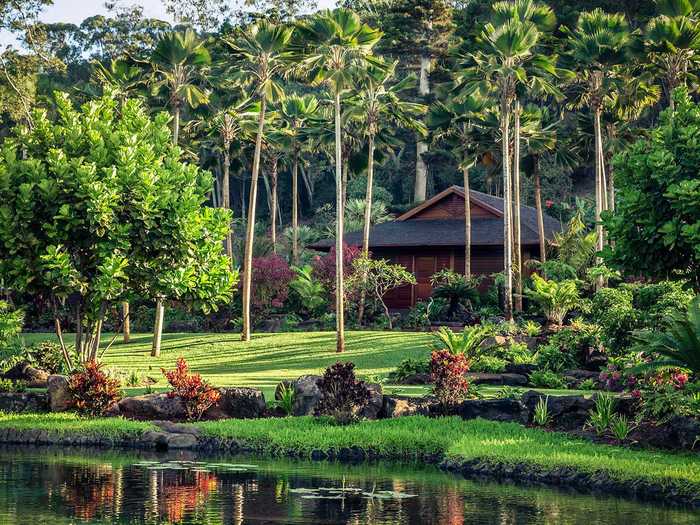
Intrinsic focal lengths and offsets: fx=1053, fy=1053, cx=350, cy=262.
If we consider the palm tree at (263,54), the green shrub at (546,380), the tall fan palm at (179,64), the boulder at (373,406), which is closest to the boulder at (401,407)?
the boulder at (373,406)

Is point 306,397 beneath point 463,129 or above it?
beneath

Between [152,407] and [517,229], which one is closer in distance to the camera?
[152,407]

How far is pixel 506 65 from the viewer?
4028 cm

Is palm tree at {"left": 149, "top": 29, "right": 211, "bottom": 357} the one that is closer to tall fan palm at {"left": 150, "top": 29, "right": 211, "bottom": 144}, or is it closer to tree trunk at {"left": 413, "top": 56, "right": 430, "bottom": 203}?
tall fan palm at {"left": 150, "top": 29, "right": 211, "bottom": 144}

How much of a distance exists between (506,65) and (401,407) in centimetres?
2175

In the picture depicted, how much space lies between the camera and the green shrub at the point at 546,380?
27.2 meters

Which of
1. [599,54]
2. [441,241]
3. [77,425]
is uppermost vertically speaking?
[599,54]

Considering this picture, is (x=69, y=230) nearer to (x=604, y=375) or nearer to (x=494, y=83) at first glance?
(x=604, y=375)

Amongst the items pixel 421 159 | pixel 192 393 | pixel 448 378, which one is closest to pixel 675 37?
pixel 448 378

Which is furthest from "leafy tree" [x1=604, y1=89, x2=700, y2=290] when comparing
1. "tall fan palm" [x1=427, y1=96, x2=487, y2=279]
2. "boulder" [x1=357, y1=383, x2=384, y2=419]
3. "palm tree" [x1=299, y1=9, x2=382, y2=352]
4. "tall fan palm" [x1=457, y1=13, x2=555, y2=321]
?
"tall fan palm" [x1=427, y1=96, x2=487, y2=279]

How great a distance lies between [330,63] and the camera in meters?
37.8

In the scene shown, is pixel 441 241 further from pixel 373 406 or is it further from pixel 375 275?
pixel 373 406

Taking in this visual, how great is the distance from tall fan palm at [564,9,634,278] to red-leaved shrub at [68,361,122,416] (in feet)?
74.3

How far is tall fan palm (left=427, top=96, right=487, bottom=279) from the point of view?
4722cm
